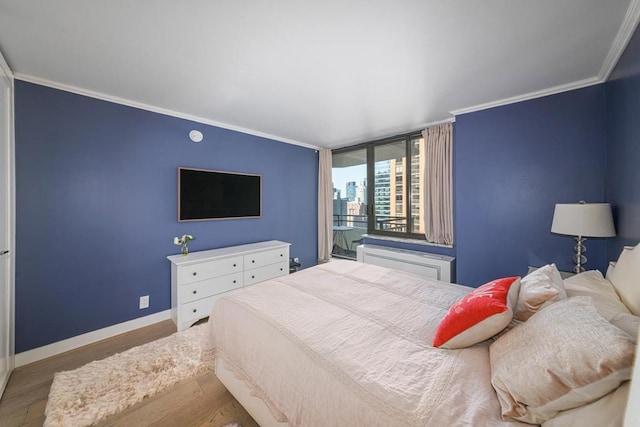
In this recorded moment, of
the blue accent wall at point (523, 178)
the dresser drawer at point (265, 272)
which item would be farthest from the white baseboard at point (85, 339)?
the blue accent wall at point (523, 178)

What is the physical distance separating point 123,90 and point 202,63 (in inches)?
43.0

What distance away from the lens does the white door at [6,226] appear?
1.81 meters

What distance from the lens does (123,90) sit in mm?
2328

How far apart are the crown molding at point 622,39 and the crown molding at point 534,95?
0.26ft

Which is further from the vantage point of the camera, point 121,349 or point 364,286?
point 121,349

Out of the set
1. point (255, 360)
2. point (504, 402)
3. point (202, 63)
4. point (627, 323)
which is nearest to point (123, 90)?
point (202, 63)

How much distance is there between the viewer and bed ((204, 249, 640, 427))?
0.73m

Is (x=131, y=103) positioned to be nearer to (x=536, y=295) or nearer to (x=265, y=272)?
(x=265, y=272)

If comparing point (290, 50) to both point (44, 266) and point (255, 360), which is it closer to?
point (255, 360)

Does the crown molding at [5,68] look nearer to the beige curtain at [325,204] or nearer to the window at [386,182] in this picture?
the beige curtain at [325,204]

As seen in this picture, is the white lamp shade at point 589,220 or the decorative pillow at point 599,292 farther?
the white lamp shade at point 589,220

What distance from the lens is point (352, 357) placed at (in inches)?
42.4

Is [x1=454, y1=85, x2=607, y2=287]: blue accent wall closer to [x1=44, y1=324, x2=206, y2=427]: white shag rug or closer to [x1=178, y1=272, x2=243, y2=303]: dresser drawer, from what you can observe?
[x1=178, y1=272, x2=243, y2=303]: dresser drawer

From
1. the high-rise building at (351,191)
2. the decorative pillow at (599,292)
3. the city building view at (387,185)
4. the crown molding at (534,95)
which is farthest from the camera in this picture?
the high-rise building at (351,191)
